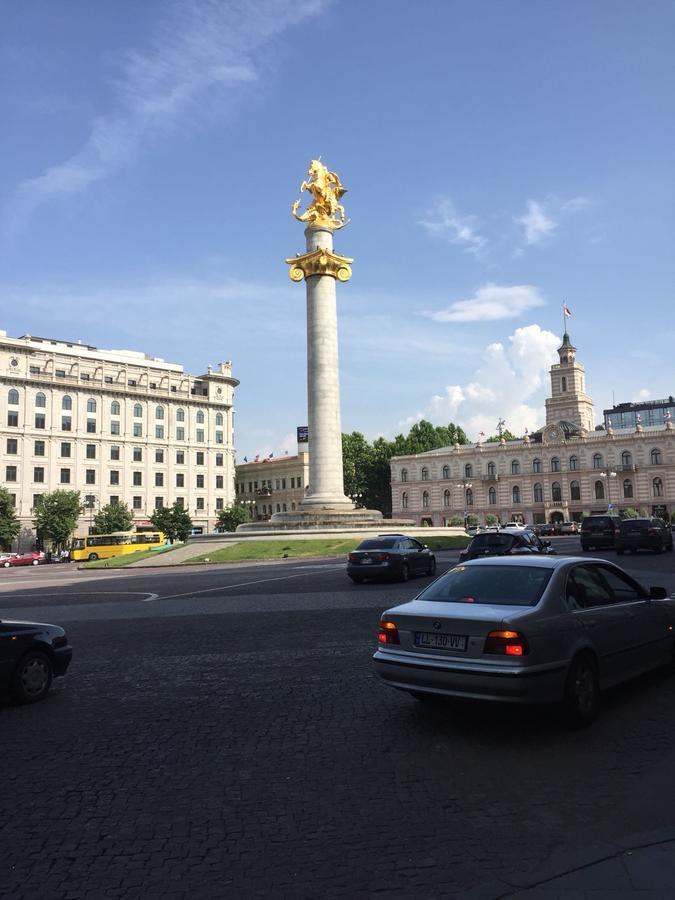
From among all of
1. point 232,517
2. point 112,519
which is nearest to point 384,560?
point 112,519

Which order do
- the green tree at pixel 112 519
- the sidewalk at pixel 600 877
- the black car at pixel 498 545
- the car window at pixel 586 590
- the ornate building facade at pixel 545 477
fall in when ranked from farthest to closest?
the ornate building facade at pixel 545 477
the green tree at pixel 112 519
the black car at pixel 498 545
the car window at pixel 586 590
the sidewalk at pixel 600 877

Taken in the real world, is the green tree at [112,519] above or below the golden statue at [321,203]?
below

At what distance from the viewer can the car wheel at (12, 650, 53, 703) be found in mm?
8258

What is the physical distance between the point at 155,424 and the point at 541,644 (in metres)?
87.9

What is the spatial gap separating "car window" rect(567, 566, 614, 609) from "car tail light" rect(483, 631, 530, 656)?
0.97m

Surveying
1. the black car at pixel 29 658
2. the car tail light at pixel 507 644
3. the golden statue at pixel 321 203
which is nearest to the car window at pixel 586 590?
the car tail light at pixel 507 644

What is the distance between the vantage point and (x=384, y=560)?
2242 centimetres

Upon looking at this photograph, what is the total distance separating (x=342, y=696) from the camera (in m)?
8.04

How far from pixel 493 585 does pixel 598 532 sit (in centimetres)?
3234

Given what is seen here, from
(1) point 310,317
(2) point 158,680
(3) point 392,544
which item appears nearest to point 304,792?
(2) point 158,680

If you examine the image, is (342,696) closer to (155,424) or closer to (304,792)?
(304,792)

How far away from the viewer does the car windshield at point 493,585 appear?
705 centimetres

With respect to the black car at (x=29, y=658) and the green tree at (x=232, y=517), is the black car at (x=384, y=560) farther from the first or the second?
the green tree at (x=232, y=517)

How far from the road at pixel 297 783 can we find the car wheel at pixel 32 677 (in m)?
0.22
